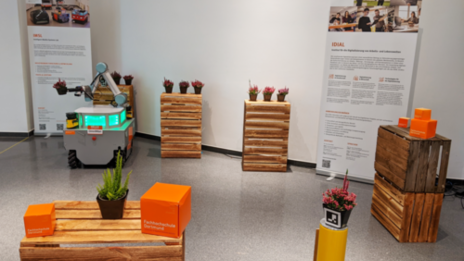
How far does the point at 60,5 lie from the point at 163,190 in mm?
5977

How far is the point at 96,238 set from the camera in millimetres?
2066

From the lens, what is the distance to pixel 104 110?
→ 5.20 m

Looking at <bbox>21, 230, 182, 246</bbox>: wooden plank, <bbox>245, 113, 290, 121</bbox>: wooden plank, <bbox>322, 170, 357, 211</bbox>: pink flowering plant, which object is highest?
<bbox>245, 113, 290, 121</bbox>: wooden plank

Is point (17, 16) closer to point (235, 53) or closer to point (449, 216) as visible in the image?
point (235, 53)

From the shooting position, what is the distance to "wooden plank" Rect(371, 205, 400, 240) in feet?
11.2

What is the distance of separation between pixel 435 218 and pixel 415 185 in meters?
0.40

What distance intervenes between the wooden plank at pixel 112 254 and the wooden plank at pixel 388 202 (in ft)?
7.64

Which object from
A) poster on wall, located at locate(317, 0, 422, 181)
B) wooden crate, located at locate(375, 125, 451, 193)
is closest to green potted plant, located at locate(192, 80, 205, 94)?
poster on wall, located at locate(317, 0, 422, 181)

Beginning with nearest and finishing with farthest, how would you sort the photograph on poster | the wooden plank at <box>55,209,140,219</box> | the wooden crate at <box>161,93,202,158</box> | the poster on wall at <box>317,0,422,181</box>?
the wooden plank at <box>55,209,140,219</box> < the poster on wall at <box>317,0,422,181</box> < the wooden crate at <box>161,93,202,158</box> < the photograph on poster

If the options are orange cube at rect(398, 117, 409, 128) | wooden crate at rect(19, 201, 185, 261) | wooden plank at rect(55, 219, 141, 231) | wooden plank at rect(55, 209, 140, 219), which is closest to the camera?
wooden crate at rect(19, 201, 185, 261)

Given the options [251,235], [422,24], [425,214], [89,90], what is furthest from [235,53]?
[425,214]

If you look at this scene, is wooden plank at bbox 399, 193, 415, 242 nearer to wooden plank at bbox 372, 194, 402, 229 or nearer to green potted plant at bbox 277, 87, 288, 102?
wooden plank at bbox 372, 194, 402, 229

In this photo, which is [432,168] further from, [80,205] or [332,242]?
[80,205]

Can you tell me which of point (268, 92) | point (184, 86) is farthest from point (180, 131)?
point (268, 92)
